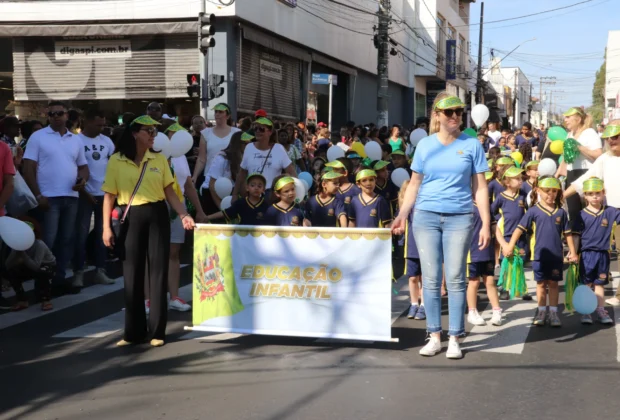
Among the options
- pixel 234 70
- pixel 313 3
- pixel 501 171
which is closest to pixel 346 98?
pixel 313 3

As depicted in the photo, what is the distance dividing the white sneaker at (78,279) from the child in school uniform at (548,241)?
4723 millimetres

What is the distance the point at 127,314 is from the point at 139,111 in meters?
18.7

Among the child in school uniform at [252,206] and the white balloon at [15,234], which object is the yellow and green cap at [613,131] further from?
Answer: the white balloon at [15,234]

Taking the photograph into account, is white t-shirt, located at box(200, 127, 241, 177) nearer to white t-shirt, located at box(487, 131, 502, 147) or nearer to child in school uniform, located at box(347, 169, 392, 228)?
child in school uniform, located at box(347, 169, 392, 228)

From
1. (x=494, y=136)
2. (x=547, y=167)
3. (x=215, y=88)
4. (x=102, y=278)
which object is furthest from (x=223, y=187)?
(x=494, y=136)

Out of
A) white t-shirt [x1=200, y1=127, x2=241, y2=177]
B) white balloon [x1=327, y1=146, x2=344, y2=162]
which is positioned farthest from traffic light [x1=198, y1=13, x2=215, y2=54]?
white t-shirt [x1=200, y1=127, x2=241, y2=177]

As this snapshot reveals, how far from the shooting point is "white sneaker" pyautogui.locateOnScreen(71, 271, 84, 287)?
930 centimetres

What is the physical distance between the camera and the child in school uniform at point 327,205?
8.50m

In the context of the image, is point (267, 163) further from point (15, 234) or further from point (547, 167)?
point (547, 167)

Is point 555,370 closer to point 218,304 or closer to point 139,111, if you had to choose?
point 218,304

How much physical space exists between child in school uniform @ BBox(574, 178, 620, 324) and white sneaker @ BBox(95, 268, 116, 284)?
199 inches

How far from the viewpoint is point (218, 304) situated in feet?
22.2

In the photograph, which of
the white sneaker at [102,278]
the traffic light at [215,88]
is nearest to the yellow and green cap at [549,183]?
the white sneaker at [102,278]

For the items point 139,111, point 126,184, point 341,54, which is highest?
point 341,54
